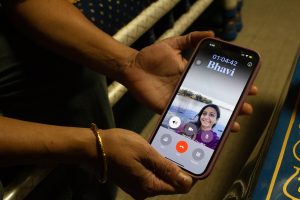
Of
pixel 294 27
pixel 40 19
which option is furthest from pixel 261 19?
pixel 40 19

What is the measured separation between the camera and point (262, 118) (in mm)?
1037

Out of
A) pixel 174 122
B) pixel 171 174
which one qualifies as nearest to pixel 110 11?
pixel 174 122

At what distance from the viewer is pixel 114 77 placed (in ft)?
2.21

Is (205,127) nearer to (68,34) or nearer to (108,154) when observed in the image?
(108,154)

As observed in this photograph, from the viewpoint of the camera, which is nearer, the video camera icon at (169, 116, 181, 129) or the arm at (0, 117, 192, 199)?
the arm at (0, 117, 192, 199)

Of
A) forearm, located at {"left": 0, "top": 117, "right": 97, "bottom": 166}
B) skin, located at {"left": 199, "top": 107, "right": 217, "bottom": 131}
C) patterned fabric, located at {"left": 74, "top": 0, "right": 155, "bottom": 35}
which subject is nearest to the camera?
forearm, located at {"left": 0, "top": 117, "right": 97, "bottom": 166}

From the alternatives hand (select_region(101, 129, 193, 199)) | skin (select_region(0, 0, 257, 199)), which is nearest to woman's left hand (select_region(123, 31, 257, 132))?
skin (select_region(0, 0, 257, 199))

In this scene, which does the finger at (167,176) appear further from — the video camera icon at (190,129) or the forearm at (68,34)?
the forearm at (68,34)

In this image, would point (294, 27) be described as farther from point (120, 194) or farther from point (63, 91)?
point (63, 91)

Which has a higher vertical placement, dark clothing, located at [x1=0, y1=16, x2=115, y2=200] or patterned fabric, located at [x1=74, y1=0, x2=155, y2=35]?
patterned fabric, located at [x1=74, y1=0, x2=155, y2=35]

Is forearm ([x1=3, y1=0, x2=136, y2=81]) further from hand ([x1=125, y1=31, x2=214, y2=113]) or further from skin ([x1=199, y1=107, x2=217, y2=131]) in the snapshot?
skin ([x1=199, y1=107, x2=217, y2=131])

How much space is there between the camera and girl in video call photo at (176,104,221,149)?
21.5 inches

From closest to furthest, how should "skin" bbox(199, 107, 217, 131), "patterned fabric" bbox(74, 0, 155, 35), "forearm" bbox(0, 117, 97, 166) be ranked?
"forearm" bbox(0, 117, 97, 166)
"skin" bbox(199, 107, 217, 131)
"patterned fabric" bbox(74, 0, 155, 35)

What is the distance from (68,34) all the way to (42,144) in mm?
240
